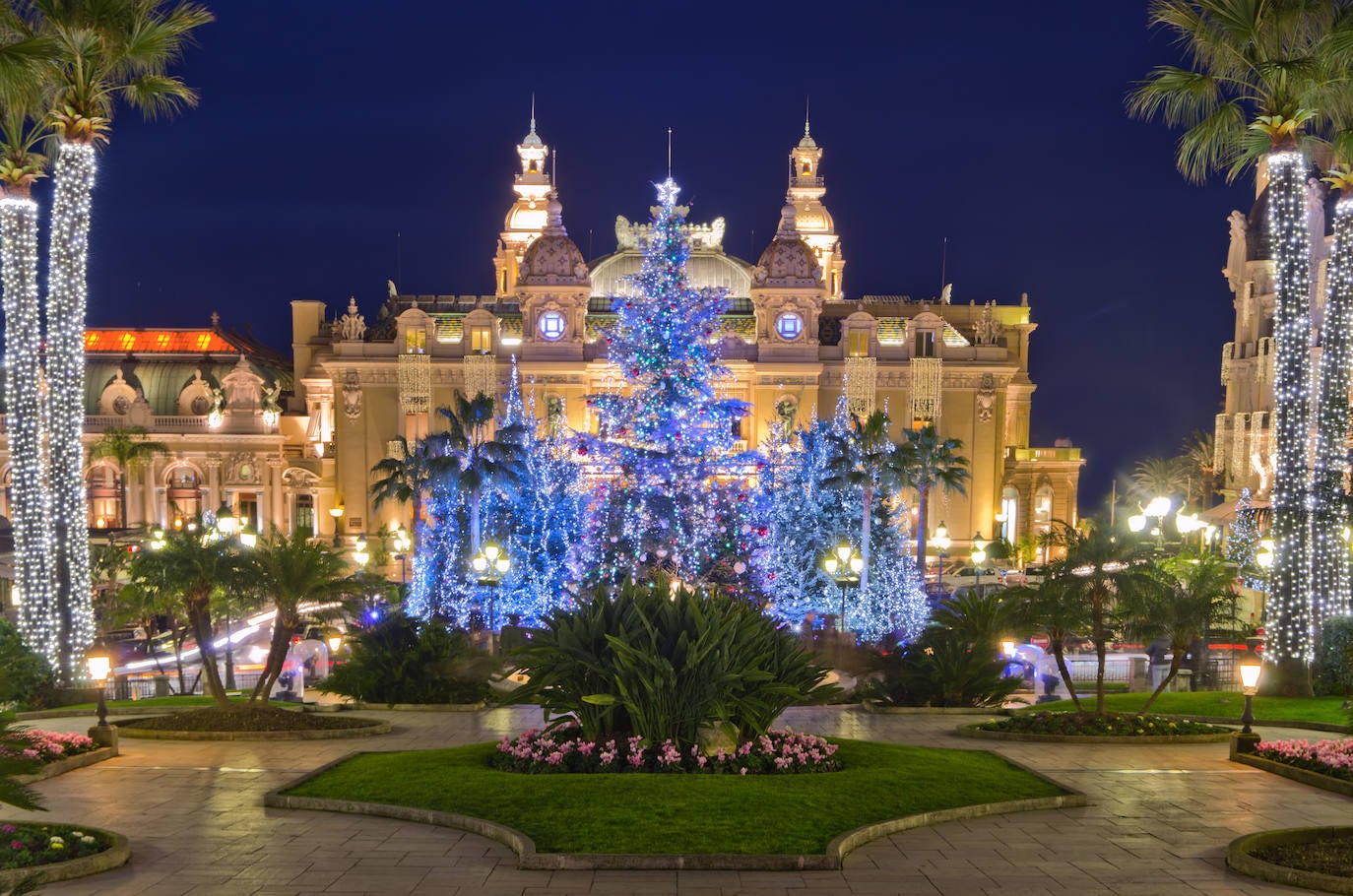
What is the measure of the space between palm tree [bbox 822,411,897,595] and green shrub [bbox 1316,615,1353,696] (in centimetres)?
1591

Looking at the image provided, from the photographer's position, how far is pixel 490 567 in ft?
117

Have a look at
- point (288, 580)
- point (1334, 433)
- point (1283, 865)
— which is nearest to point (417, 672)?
point (288, 580)

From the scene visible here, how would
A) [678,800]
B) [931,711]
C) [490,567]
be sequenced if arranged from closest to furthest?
[678,800] → [931,711] → [490,567]

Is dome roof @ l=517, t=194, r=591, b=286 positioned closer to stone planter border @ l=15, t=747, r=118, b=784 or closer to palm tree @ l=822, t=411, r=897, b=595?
palm tree @ l=822, t=411, r=897, b=595

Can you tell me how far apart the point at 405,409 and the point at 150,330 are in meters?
18.2

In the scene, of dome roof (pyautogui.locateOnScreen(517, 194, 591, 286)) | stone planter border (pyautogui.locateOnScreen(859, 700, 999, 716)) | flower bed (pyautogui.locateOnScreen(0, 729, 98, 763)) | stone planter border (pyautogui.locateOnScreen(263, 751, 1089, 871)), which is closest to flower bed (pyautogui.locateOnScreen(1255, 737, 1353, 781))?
stone planter border (pyautogui.locateOnScreen(263, 751, 1089, 871))

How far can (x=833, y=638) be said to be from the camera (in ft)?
126

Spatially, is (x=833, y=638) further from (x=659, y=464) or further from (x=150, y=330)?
(x=150, y=330)

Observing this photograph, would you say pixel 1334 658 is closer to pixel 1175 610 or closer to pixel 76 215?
pixel 1175 610

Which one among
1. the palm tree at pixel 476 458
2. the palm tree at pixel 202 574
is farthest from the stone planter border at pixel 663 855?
the palm tree at pixel 476 458

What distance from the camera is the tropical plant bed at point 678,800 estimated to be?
13.9 m

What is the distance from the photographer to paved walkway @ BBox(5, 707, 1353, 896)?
12.8m

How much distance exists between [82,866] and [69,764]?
614 centimetres

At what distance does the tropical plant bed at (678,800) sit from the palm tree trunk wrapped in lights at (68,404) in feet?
43.4
